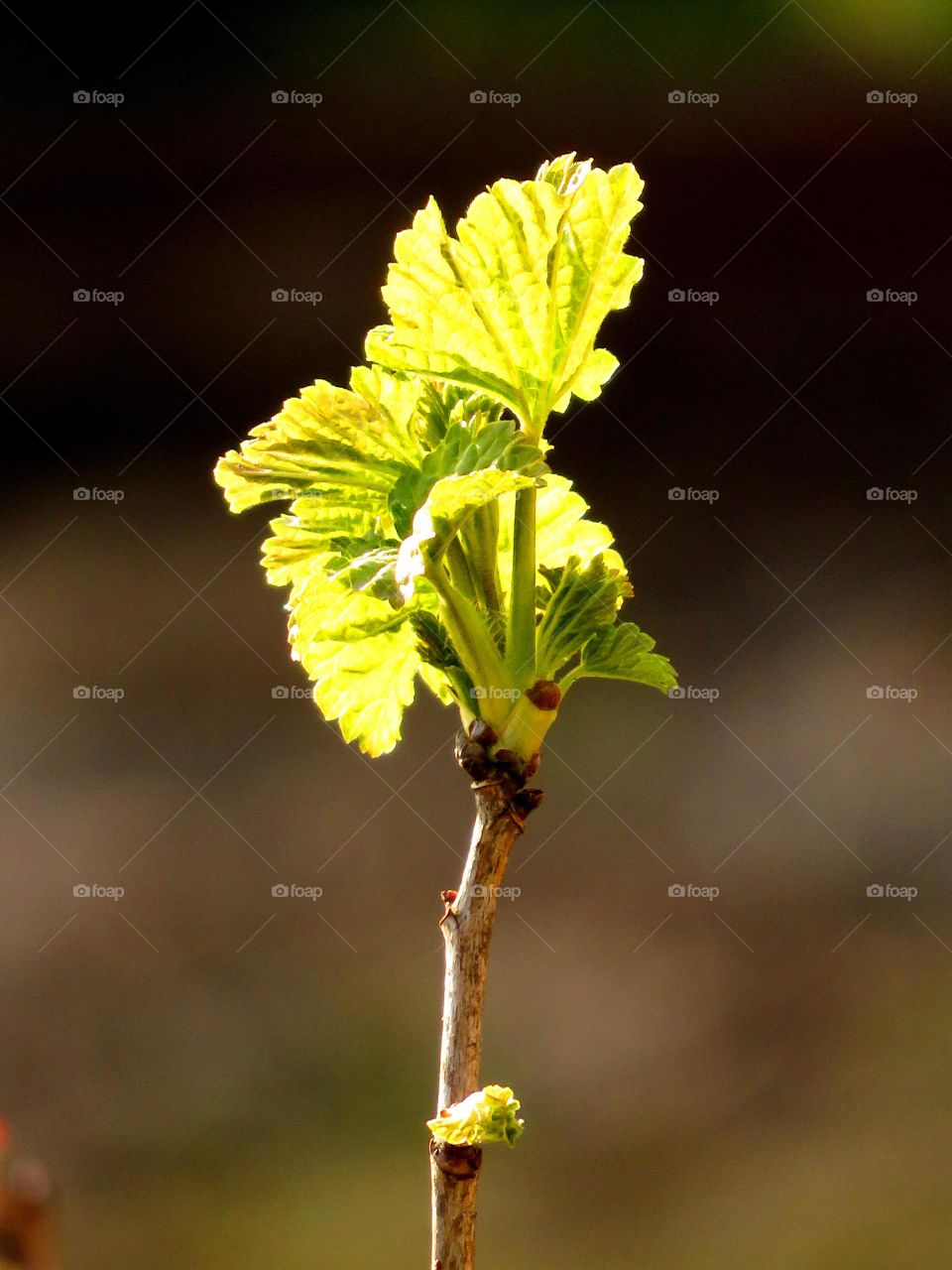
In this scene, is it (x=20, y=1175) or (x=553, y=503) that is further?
(x=20, y=1175)

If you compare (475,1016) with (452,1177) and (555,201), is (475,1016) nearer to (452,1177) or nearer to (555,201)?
(452,1177)

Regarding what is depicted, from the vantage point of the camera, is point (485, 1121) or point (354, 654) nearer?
point (485, 1121)

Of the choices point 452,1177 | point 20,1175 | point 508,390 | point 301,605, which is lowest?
point 20,1175

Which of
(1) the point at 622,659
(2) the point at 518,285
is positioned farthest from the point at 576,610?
(2) the point at 518,285

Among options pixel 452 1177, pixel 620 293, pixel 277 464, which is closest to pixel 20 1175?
pixel 452 1177

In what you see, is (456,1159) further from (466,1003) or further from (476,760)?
(476,760)

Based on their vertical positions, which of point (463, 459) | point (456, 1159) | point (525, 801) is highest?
point (463, 459)
